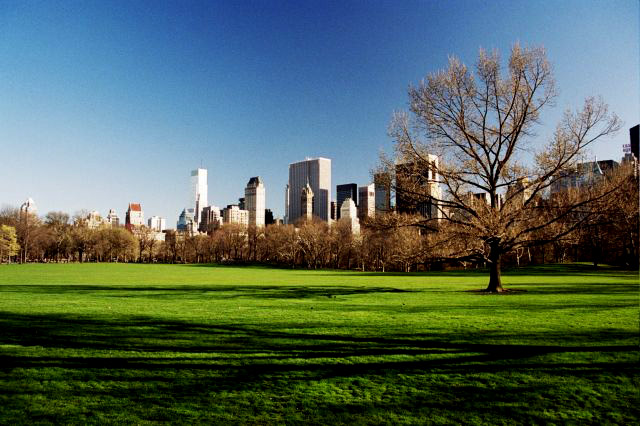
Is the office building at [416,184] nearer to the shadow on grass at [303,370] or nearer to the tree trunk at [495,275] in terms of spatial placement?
the tree trunk at [495,275]

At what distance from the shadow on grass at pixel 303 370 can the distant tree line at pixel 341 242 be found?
14.5 meters

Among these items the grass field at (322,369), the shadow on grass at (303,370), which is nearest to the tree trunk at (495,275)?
the grass field at (322,369)

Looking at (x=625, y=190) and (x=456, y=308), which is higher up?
(x=625, y=190)

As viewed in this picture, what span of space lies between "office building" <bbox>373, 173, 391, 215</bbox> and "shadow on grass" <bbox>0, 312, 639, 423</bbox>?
1470 cm

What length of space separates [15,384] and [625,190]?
25.4 metres

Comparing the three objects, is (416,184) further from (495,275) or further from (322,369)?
(322,369)

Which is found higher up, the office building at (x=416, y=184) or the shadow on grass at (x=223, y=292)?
the office building at (x=416, y=184)

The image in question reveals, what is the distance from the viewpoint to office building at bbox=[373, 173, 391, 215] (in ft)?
85.4

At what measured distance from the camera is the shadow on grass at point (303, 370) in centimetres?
665

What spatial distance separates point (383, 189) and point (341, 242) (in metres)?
77.7

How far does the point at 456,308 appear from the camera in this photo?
696 inches

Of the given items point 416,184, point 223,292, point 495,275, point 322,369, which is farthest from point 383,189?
point 322,369

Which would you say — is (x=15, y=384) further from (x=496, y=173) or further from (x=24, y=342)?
(x=496, y=173)

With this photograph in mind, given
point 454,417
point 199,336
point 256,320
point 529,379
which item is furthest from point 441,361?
point 256,320
